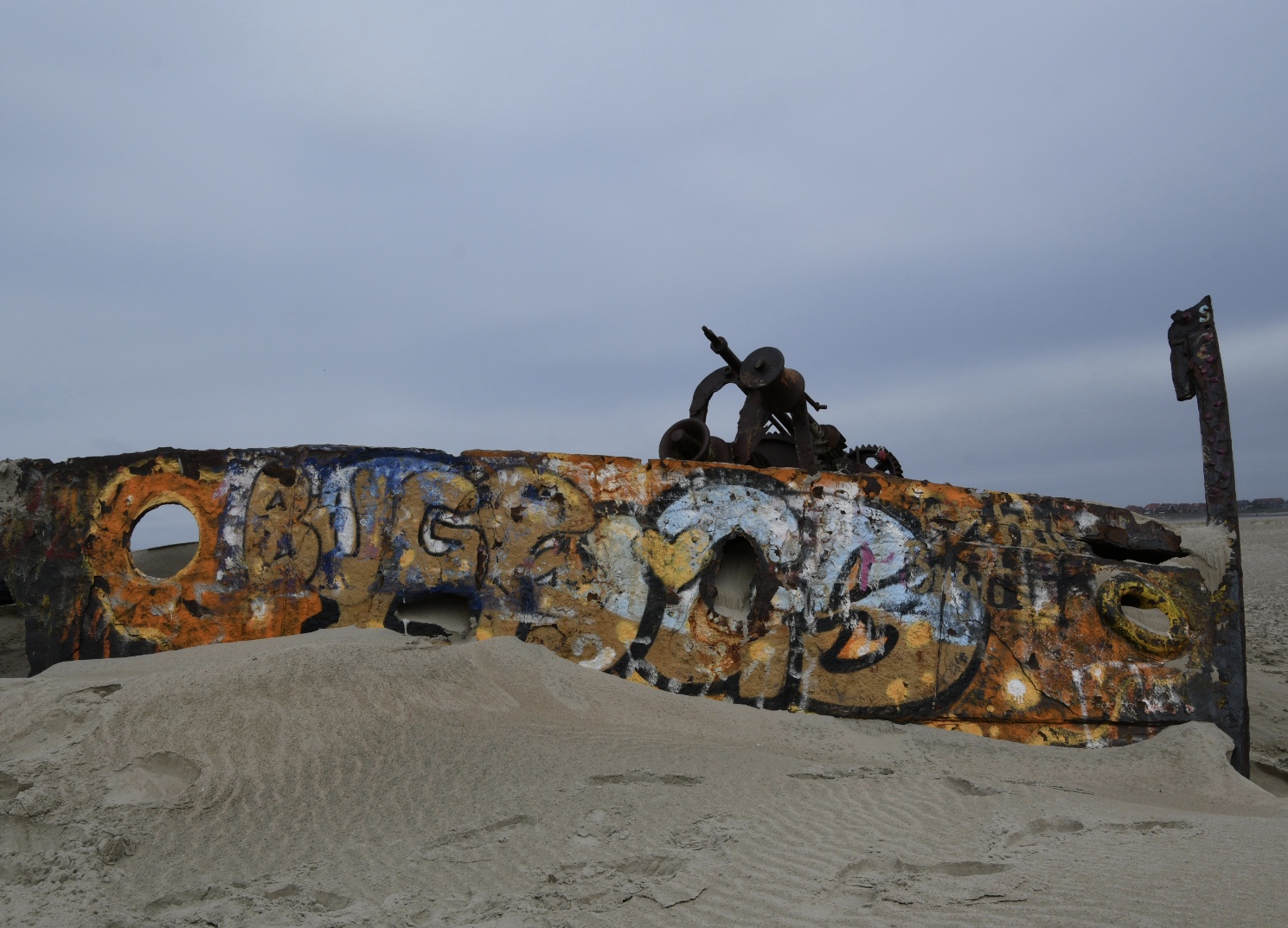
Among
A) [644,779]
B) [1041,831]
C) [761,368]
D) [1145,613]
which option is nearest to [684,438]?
[761,368]

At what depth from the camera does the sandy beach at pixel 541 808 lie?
2.78m

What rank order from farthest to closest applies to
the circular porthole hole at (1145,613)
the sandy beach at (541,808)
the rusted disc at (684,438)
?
1. the rusted disc at (684,438)
2. the circular porthole hole at (1145,613)
3. the sandy beach at (541,808)

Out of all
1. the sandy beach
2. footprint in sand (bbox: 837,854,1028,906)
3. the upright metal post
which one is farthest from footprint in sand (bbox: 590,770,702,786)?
the upright metal post

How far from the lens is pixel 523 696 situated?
179 inches

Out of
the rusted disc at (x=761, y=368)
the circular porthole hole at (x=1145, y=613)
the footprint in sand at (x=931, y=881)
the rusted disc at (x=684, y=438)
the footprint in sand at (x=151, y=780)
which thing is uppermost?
the rusted disc at (x=761, y=368)

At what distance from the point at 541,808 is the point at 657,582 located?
77.0 inches

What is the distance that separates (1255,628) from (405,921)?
43.0 ft

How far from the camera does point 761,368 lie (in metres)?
7.63

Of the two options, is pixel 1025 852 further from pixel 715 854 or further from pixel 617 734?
pixel 617 734

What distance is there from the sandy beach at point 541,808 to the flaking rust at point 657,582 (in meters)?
0.27

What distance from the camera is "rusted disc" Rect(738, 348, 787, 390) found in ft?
24.7

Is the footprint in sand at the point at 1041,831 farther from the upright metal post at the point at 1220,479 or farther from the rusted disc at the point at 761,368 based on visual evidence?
the rusted disc at the point at 761,368

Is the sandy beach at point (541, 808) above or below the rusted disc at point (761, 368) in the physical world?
below


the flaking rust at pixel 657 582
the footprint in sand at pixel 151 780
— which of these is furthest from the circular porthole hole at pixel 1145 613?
the footprint in sand at pixel 151 780
